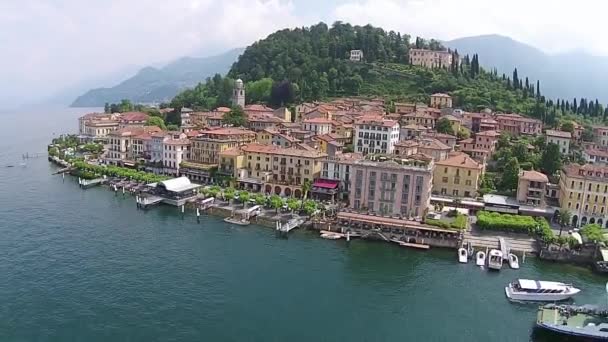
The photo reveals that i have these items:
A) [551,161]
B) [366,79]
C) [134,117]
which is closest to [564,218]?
[551,161]

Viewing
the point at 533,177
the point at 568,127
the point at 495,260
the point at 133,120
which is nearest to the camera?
the point at 495,260

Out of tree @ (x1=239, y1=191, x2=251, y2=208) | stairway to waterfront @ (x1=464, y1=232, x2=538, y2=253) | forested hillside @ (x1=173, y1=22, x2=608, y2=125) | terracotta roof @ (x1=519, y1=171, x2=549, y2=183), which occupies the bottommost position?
stairway to waterfront @ (x1=464, y1=232, x2=538, y2=253)

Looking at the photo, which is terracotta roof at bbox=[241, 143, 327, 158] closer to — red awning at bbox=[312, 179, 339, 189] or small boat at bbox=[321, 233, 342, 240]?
red awning at bbox=[312, 179, 339, 189]

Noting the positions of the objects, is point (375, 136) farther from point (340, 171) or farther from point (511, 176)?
point (511, 176)

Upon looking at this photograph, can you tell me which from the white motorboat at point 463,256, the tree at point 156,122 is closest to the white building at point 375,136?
the white motorboat at point 463,256

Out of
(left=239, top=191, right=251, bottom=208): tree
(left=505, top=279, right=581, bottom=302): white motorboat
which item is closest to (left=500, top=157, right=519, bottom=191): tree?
(left=505, top=279, right=581, bottom=302): white motorboat

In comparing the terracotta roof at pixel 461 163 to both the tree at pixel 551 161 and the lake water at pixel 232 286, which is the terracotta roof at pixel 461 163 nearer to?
the tree at pixel 551 161

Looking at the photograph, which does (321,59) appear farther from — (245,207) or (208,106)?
(245,207)
